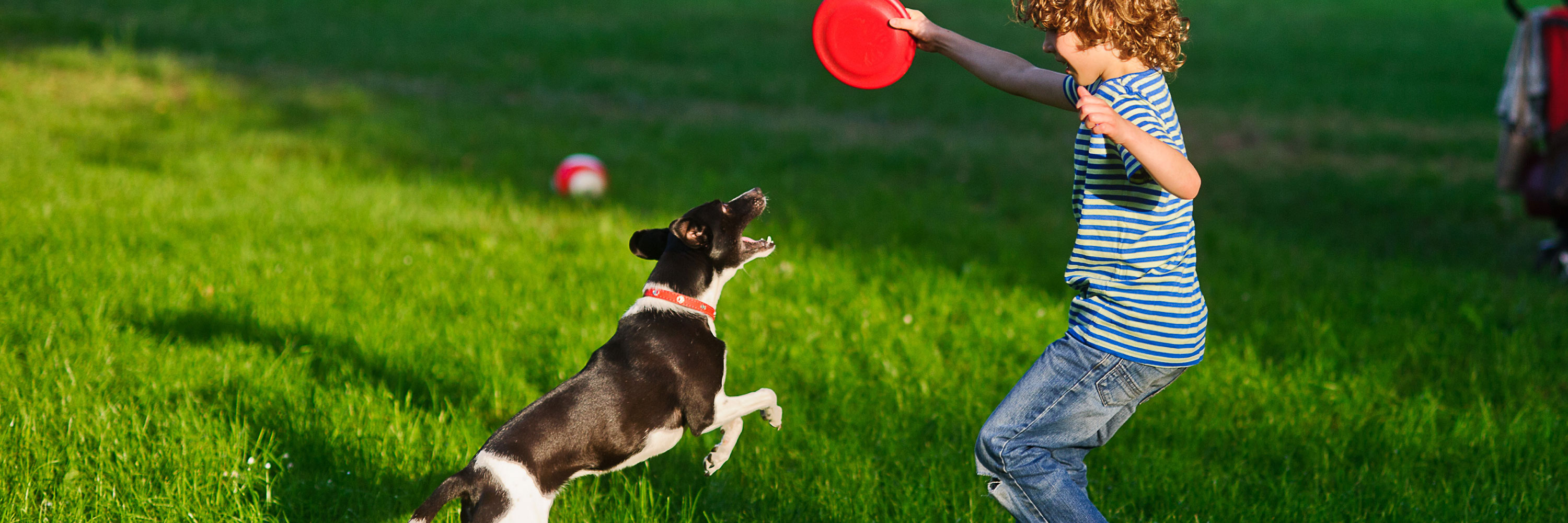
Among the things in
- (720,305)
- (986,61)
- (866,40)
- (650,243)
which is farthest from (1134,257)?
(720,305)

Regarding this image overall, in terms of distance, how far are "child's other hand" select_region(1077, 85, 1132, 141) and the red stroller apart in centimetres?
604

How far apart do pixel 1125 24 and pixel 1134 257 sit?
0.59 m

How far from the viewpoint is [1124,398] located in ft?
9.43

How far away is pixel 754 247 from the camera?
327 cm

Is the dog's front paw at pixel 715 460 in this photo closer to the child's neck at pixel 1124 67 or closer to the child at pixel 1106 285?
the child at pixel 1106 285

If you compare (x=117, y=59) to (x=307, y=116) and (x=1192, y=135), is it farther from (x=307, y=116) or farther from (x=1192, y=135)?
(x=1192, y=135)

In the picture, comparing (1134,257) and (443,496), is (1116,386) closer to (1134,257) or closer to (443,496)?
(1134,257)

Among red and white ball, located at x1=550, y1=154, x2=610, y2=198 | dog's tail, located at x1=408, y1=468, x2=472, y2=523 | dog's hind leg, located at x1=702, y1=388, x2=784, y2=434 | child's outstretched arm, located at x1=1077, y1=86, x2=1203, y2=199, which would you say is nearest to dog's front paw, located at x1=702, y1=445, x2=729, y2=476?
dog's hind leg, located at x1=702, y1=388, x2=784, y2=434

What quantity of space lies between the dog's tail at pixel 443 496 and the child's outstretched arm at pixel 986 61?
177 centimetres

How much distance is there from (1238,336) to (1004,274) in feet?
4.69

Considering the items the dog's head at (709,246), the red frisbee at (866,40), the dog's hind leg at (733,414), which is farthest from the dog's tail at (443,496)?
the red frisbee at (866,40)

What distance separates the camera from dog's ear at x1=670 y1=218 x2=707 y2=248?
3127mm

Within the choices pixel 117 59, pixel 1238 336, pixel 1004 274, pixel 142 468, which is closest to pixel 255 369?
pixel 142 468

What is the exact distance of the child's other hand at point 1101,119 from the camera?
2.35m
